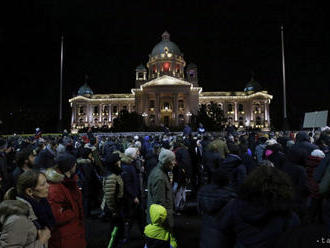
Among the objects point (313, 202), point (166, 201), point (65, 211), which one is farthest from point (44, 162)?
point (313, 202)

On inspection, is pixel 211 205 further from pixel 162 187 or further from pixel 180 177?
pixel 180 177

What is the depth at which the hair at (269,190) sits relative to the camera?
2059 mm

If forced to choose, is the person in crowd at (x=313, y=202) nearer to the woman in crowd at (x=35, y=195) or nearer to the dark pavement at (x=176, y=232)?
the dark pavement at (x=176, y=232)

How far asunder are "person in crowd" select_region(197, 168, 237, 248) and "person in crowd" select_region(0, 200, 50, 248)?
165cm

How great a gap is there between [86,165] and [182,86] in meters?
59.1

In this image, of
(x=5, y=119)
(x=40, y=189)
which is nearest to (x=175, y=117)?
(x=5, y=119)

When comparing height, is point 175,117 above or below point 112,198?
above

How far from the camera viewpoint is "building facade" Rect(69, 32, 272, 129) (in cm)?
6631

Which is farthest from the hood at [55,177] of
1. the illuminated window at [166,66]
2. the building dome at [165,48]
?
the building dome at [165,48]

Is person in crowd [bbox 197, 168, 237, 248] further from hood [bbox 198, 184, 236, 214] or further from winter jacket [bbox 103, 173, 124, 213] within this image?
winter jacket [bbox 103, 173, 124, 213]

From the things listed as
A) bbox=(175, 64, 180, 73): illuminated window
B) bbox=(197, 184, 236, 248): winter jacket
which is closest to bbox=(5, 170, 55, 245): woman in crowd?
bbox=(197, 184, 236, 248): winter jacket

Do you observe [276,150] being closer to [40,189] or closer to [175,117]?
[40,189]

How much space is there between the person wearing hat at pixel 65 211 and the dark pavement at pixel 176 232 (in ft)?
7.14

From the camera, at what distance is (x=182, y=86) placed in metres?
65.2
